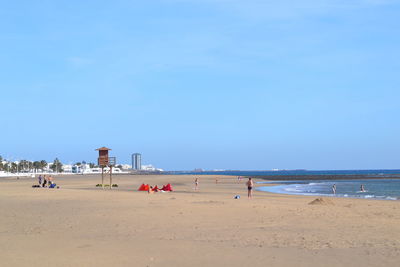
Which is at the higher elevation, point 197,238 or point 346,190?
point 197,238

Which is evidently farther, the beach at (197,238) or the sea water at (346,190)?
the sea water at (346,190)

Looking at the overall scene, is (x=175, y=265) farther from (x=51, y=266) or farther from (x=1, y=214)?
(x=1, y=214)

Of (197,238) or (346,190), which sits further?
(346,190)

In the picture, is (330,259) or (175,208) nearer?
(330,259)

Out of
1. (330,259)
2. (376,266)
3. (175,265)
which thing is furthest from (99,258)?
(376,266)

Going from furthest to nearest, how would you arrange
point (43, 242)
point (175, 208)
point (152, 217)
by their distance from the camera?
point (175, 208) < point (152, 217) < point (43, 242)

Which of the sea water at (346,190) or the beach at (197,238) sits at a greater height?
the beach at (197,238)

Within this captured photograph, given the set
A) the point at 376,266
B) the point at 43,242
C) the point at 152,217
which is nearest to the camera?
the point at 376,266

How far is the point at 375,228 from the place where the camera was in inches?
551

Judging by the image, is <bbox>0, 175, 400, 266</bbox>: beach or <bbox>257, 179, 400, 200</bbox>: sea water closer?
<bbox>0, 175, 400, 266</bbox>: beach

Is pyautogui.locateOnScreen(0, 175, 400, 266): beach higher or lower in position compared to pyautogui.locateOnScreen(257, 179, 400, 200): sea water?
higher

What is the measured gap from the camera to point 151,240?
461 inches

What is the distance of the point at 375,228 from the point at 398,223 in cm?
189

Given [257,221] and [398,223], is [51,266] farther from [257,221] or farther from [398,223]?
[398,223]
